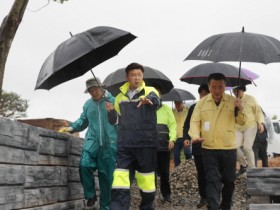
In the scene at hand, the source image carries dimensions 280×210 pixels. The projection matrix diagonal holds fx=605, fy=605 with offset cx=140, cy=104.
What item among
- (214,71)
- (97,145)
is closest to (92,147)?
(97,145)

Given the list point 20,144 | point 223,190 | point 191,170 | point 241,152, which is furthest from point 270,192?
point 191,170

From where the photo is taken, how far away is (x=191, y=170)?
1218cm

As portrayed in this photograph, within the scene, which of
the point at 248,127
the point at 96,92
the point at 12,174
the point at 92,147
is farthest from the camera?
the point at 248,127

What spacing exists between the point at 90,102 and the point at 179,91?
5.15 m

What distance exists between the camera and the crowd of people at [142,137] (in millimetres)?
6371

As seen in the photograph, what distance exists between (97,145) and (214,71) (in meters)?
2.86

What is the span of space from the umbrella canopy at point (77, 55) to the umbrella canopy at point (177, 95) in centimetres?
453

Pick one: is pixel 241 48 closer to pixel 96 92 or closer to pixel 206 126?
pixel 206 126

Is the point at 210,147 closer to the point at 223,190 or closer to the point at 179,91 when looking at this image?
the point at 223,190

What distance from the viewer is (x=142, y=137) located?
6.34 m

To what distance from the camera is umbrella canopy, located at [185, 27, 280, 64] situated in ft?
21.7

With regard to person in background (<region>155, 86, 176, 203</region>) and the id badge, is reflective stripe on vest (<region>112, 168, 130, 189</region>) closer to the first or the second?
the id badge

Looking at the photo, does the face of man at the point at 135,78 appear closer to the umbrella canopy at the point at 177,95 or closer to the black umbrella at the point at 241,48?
the black umbrella at the point at 241,48

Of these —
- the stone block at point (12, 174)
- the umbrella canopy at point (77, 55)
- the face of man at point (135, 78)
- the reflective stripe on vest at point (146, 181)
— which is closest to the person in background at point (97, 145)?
the umbrella canopy at point (77, 55)
